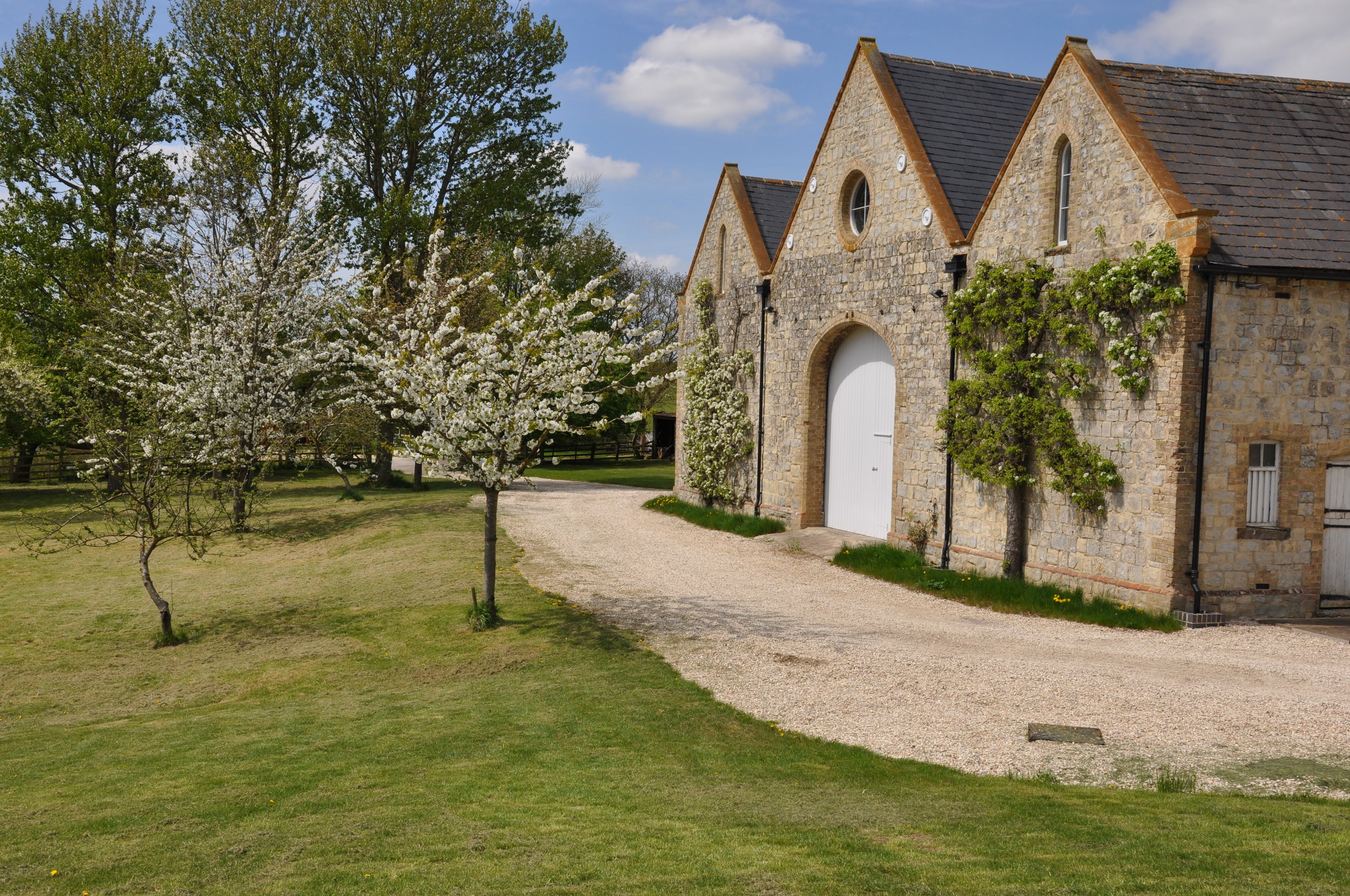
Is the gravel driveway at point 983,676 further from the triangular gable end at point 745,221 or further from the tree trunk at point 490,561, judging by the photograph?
the triangular gable end at point 745,221

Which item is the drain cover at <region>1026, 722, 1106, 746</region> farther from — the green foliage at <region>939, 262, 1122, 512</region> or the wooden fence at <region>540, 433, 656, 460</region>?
the wooden fence at <region>540, 433, 656, 460</region>

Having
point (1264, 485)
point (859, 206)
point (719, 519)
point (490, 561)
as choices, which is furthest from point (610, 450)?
point (1264, 485)

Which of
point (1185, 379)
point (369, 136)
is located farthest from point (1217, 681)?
point (369, 136)

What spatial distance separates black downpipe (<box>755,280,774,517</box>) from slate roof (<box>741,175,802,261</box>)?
1414 millimetres

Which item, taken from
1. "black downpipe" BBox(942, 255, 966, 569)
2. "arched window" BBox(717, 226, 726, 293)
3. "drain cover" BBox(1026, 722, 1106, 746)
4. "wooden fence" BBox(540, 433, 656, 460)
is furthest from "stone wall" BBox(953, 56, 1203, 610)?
"wooden fence" BBox(540, 433, 656, 460)

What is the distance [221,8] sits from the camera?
3031cm

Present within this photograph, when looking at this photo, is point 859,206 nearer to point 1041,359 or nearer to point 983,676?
point 1041,359

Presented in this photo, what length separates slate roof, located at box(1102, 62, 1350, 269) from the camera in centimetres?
1341

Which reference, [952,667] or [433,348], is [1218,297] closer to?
[952,667]

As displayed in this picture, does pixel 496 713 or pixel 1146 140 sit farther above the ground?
pixel 1146 140

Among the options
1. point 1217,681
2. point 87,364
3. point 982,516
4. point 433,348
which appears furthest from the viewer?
point 87,364

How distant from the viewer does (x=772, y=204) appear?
82.9ft

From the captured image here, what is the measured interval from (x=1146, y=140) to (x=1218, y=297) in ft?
8.18

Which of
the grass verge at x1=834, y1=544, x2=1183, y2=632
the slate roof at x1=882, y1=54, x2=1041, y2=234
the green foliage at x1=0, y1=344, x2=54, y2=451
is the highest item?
the slate roof at x1=882, y1=54, x2=1041, y2=234
